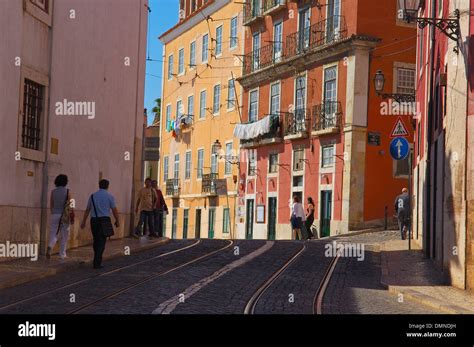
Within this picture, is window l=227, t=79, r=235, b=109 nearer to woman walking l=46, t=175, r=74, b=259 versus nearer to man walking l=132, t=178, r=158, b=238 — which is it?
man walking l=132, t=178, r=158, b=238

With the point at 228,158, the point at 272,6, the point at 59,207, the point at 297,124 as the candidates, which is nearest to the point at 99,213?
the point at 59,207

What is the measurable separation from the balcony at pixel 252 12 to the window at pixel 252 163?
593cm

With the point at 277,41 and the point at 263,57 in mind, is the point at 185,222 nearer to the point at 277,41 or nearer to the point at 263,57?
the point at 263,57

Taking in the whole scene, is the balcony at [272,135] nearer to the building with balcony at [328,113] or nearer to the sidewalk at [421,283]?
the building with balcony at [328,113]

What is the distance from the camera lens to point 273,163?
41750 millimetres

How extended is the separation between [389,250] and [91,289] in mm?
11435

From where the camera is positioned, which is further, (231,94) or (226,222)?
(231,94)

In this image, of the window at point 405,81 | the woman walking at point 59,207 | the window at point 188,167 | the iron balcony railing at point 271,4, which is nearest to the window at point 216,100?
the window at point 188,167

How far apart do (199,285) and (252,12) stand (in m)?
31.1

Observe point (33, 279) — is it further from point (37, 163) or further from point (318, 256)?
point (318, 256)

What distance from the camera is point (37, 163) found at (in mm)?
19172

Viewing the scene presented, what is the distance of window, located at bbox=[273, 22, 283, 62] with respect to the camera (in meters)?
41.3

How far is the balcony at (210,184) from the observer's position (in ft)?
155

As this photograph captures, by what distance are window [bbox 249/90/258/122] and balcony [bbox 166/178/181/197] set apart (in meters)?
10.1
